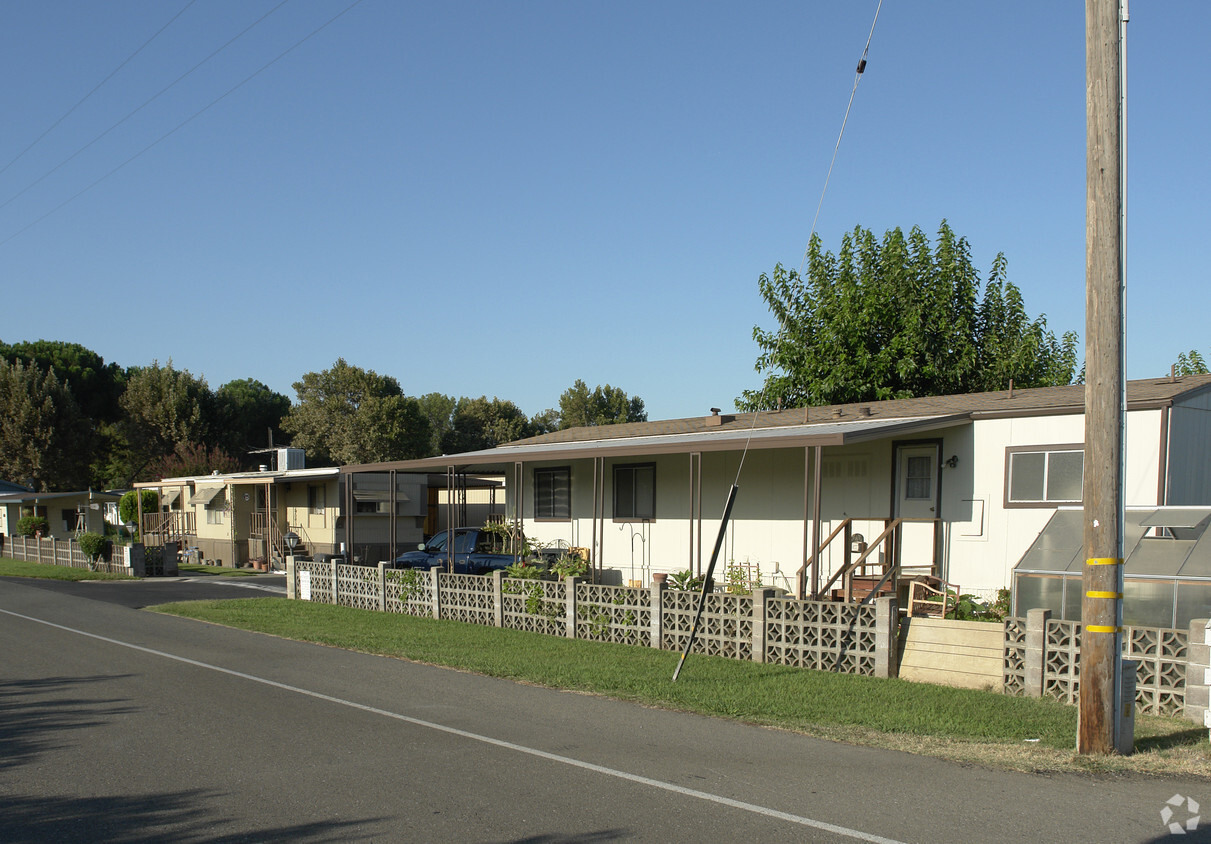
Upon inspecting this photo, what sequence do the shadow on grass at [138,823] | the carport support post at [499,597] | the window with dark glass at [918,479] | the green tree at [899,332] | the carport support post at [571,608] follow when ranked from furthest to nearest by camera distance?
the green tree at [899,332] → the carport support post at [499,597] → the window with dark glass at [918,479] → the carport support post at [571,608] → the shadow on grass at [138,823]

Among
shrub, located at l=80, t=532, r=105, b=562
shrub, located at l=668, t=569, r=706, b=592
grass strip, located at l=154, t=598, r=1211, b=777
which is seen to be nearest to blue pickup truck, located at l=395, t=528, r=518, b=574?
grass strip, located at l=154, t=598, r=1211, b=777

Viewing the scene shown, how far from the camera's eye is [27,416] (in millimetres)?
52531

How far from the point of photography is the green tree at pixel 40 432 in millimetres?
52438

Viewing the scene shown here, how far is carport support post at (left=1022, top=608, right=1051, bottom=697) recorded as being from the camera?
956 centimetres

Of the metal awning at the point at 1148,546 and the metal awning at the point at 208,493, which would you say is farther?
the metal awning at the point at 208,493

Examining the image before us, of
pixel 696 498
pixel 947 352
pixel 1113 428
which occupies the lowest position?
pixel 696 498

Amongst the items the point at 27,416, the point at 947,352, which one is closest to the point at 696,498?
the point at 947,352

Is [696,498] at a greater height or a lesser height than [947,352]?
lesser

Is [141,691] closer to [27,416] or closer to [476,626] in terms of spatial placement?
[476,626]

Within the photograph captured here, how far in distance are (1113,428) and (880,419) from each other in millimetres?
8791

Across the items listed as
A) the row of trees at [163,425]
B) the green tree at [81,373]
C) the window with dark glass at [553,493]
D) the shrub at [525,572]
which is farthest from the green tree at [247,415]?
the shrub at [525,572]

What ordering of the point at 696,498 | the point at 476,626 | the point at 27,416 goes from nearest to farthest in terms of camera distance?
1. the point at 476,626
2. the point at 696,498
3. the point at 27,416

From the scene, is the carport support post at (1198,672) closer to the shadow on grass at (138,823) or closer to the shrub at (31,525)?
the shadow on grass at (138,823)

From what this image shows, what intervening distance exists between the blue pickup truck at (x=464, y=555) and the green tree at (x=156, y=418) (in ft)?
122
